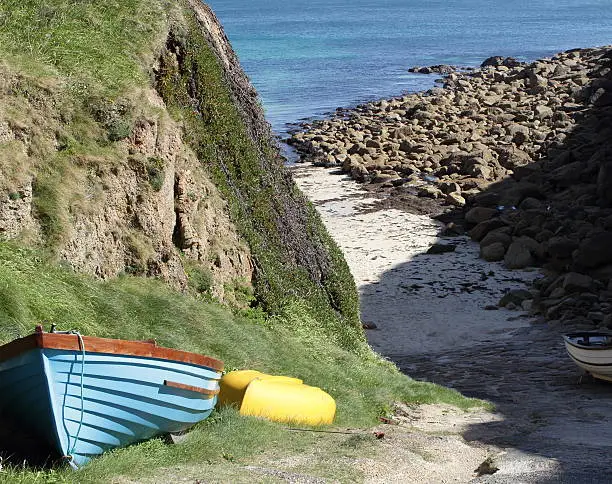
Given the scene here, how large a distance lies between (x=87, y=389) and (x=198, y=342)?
18.7ft

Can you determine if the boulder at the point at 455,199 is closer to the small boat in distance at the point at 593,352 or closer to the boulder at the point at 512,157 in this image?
the boulder at the point at 512,157

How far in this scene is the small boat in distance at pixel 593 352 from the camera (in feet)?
70.1

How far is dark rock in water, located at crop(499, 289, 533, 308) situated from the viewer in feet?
99.1

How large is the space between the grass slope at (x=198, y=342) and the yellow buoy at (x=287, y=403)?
0.35 meters

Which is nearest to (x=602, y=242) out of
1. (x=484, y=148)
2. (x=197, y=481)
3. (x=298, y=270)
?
(x=298, y=270)

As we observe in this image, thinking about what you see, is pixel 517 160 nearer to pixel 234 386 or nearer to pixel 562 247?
pixel 562 247

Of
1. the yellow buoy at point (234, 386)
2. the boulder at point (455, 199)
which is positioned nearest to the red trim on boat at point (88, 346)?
the yellow buoy at point (234, 386)

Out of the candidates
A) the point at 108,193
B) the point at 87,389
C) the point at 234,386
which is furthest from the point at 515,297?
the point at 87,389

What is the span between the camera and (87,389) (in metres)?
8.85

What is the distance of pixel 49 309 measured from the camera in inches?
477

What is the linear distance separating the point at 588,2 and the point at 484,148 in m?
146

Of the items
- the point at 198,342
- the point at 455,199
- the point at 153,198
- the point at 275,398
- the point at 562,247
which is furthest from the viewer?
the point at 455,199

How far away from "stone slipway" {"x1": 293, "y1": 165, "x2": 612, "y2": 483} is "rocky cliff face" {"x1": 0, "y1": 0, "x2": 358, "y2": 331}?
13.1 ft

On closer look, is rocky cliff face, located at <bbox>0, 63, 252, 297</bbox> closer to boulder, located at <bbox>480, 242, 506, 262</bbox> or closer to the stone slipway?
the stone slipway
